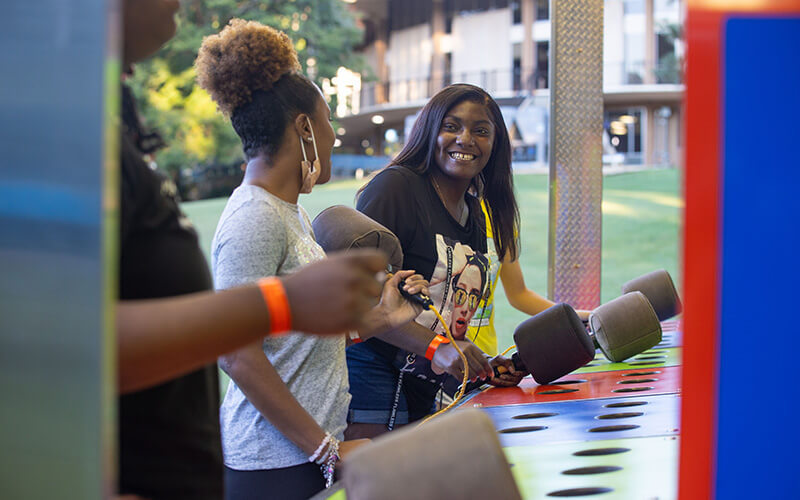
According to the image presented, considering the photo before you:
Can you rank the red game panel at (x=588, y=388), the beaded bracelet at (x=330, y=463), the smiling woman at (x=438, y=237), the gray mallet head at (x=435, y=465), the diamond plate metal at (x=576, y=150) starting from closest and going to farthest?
the gray mallet head at (x=435, y=465)
the beaded bracelet at (x=330, y=463)
the red game panel at (x=588, y=388)
the smiling woman at (x=438, y=237)
the diamond plate metal at (x=576, y=150)

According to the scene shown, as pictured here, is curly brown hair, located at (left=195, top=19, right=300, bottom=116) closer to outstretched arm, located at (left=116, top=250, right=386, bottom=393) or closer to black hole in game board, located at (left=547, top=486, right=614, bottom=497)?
outstretched arm, located at (left=116, top=250, right=386, bottom=393)

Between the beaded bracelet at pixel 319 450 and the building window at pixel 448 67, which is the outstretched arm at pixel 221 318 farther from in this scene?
the building window at pixel 448 67

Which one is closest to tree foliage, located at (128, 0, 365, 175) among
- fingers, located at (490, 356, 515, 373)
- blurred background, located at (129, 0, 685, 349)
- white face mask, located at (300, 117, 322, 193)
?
blurred background, located at (129, 0, 685, 349)

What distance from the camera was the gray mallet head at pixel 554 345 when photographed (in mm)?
2594

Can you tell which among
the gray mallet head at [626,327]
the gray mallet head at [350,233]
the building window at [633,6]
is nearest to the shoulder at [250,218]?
the gray mallet head at [350,233]

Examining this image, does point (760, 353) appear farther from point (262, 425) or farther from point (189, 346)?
point (262, 425)

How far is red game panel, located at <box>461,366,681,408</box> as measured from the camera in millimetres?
Answer: 2510

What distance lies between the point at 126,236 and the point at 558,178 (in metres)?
2.94

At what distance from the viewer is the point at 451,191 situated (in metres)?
3.01

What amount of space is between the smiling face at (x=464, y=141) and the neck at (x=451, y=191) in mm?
19

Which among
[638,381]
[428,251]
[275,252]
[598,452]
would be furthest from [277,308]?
[638,381]

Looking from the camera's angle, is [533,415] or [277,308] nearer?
[277,308]

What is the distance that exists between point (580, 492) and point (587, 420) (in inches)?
22.7

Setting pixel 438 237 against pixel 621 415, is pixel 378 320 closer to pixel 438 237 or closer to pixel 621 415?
pixel 438 237
